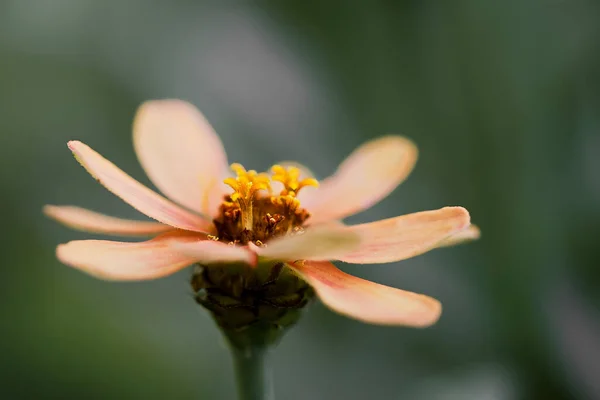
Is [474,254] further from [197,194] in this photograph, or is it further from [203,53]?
[197,194]

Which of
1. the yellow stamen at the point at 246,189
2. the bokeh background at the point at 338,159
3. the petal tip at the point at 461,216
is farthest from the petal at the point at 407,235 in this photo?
the bokeh background at the point at 338,159

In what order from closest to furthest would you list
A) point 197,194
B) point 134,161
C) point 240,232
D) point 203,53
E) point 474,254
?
point 240,232
point 197,194
point 134,161
point 474,254
point 203,53

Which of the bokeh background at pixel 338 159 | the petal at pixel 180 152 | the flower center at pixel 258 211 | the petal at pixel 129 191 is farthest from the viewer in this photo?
the bokeh background at pixel 338 159

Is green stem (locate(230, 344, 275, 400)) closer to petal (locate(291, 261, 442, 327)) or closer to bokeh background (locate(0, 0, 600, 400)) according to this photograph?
petal (locate(291, 261, 442, 327))

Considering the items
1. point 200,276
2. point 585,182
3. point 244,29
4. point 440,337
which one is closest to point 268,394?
point 200,276

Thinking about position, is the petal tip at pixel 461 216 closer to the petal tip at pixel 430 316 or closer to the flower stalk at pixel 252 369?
the petal tip at pixel 430 316

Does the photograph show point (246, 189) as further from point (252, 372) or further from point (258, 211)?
point (252, 372)

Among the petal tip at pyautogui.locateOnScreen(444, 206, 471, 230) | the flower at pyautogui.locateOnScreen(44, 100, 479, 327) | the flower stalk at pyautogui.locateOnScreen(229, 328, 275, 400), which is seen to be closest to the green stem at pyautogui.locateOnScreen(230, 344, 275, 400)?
the flower stalk at pyautogui.locateOnScreen(229, 328, 275, 400)
